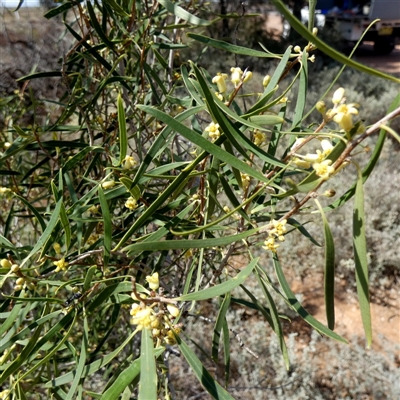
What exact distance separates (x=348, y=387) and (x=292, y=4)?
6762 millimetres

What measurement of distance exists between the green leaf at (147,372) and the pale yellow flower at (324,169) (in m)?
0.21

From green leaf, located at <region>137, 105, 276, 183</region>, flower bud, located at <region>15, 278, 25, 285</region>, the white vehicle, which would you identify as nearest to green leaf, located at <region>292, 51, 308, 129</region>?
green leaf, located at <region>137, 105, 276, 183</region>

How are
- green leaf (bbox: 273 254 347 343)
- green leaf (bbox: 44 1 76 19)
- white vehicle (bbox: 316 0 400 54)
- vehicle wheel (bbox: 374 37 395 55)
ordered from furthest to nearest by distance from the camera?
vehicle wheel (bbox: 374 37 395 55) → white vehicle (bbox: 316 0 400 54) → green leaf (bbox: 44 1 76 19) → green leaf (bbox: 273 254 347 343)

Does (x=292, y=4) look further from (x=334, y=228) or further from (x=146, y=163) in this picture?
(x=146, y=163)

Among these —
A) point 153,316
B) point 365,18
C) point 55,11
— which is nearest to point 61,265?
point 153,316

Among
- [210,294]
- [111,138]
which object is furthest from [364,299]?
[111,138]

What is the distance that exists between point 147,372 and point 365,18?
8513 mm

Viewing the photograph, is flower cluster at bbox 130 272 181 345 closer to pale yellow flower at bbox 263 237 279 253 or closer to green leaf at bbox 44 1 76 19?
pale yellow flower at bbox 263 237 279 253

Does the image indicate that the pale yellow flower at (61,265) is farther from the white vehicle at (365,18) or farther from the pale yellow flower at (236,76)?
the white vehicle at (365,18)

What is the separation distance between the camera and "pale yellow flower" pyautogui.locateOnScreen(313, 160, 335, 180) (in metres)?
0.31

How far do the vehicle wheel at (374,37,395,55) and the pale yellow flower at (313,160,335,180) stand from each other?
30.0 feet

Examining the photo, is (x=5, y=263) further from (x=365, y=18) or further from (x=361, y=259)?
(x=365, y=18)

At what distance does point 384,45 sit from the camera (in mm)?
8156

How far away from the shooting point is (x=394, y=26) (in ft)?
25.7
